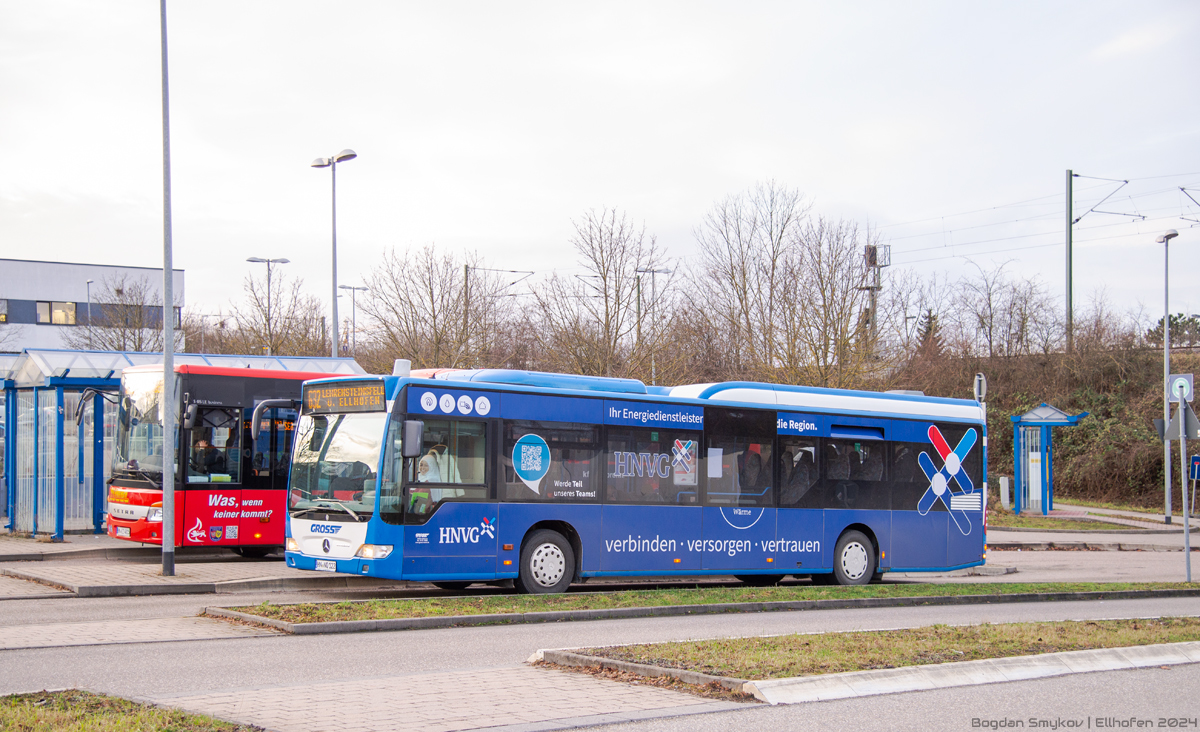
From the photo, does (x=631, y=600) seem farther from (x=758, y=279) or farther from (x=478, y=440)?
(x=758, y=279)

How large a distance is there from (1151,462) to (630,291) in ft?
63.3

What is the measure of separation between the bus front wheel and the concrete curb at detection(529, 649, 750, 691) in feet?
16.4

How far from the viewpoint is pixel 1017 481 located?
1346 inches

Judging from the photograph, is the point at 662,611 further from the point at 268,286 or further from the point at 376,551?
the point at 268,286

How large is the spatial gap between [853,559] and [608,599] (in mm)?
5421

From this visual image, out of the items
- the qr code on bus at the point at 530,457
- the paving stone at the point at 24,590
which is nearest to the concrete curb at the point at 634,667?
the qr code on bus at the point at 530,457

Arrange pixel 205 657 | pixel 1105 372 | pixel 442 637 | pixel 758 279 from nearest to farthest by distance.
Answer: pixel 205 657
pixel 442 637
pixel 758 279
pixel 1105 372

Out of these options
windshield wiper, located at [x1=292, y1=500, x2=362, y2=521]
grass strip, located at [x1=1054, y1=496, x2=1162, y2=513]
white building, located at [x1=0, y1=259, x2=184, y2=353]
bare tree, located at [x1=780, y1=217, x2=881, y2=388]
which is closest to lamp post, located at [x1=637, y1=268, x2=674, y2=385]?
bare tree, located at [x1=780, y1=217, x2=881, y2=388]

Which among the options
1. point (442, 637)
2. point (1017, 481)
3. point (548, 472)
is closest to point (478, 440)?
point (548, 472)

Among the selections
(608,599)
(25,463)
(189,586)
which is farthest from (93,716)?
(25,463)

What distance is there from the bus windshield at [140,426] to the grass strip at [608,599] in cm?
645

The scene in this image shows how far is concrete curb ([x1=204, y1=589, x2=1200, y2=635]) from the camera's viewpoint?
10.7 metres

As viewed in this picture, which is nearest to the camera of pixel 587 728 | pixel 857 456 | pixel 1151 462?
pixel 587 728

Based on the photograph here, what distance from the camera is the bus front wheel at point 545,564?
1391 centimetres
